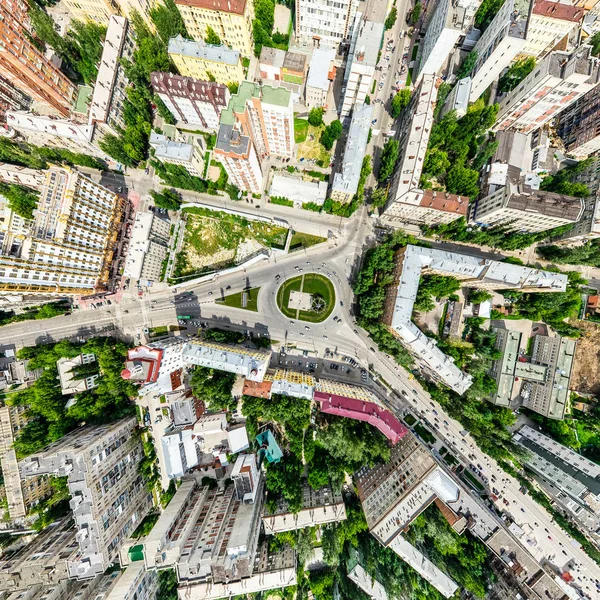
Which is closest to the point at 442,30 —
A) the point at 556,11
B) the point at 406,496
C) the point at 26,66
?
the point at 556,11

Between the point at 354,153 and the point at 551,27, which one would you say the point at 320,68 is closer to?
the point at 354,153

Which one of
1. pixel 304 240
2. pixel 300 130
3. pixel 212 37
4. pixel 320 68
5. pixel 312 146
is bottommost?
pixel 304 240

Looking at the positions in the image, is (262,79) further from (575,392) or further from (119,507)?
(575,392)

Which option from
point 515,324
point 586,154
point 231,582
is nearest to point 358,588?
point 231,582

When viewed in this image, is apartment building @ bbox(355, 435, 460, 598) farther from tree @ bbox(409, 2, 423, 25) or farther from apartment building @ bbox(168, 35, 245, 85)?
tree @ bbox(409, 2, 423, 25)

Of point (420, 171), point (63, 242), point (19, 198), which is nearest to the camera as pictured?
point (63, 242)

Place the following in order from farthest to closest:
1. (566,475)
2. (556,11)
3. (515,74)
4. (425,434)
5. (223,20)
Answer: (425,434), (515,74), (566,475), (223,20), (556,11)

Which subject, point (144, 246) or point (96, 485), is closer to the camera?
point (96, 485)
